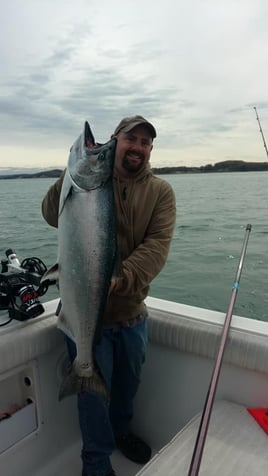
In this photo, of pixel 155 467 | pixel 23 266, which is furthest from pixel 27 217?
pixel 155 467

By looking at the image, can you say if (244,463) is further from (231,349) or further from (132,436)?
(132,436)

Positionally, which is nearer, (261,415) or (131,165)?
(261,415)

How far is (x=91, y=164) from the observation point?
5.82 ft

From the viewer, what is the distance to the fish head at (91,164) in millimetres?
1774

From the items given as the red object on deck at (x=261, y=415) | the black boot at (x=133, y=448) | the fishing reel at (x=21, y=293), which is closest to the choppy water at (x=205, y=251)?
the fishing reel at (x=21, y=293)

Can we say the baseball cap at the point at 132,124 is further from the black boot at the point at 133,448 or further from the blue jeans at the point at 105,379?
the black boot at the point at 133,448

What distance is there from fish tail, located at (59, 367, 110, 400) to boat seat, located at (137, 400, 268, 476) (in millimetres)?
434

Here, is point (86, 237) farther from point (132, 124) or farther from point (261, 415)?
point (261, 415)

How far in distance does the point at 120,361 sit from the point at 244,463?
91 centimetres

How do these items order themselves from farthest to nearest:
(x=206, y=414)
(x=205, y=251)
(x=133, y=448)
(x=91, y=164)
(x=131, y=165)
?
1. (x=205, y=251)
2. (x=133, y=448)
3. (x=131, y=165)
4. (x=206, y=414)
5. (x=91, y=164)

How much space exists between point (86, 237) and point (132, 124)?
0.95 m

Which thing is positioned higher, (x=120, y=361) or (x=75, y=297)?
(x=75, y=297)

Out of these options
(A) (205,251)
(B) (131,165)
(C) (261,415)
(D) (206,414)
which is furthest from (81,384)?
(A) (205,251)

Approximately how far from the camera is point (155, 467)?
6.56 feet
